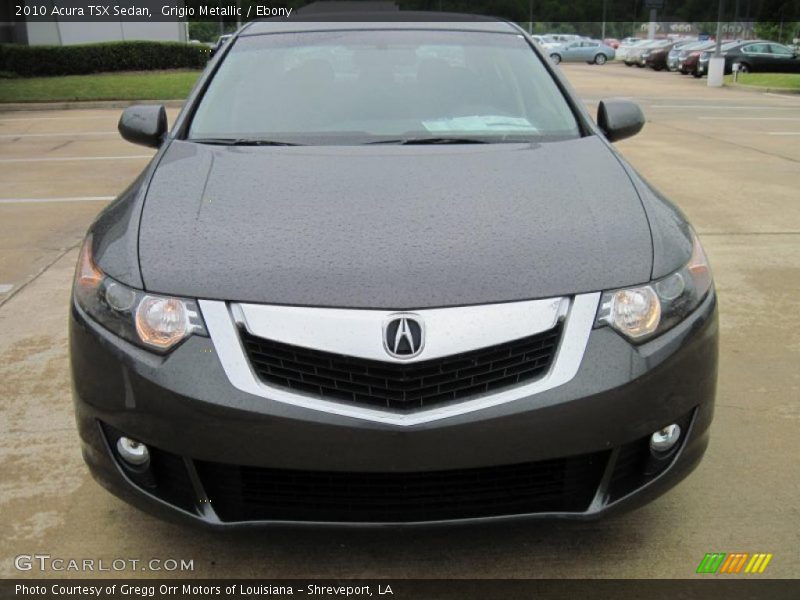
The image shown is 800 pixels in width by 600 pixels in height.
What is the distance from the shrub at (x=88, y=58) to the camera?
2369 centimetres

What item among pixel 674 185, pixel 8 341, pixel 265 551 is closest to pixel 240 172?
pixel 265 551

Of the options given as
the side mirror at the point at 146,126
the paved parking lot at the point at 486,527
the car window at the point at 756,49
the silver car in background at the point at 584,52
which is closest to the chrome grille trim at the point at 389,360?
the paved parking lot at the point at 486,527

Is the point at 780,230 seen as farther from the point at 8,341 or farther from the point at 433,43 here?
the point at 8,341

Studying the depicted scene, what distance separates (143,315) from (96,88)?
63.9 feet

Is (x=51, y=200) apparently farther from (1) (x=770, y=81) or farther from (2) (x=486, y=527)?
(1) (x=770, y=81)

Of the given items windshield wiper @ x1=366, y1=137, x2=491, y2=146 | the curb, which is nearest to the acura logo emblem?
windshield wiper @ x1=366, y1=137, x2=491, y2=146

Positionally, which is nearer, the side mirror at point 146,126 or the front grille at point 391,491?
the front grille at point 391,491

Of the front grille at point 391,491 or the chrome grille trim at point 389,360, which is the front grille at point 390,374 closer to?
the chrome grille trim at point 389,360

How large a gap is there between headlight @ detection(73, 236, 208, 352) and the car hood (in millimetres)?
45

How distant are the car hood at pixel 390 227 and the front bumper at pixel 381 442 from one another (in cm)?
23

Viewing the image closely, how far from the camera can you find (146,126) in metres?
3.54

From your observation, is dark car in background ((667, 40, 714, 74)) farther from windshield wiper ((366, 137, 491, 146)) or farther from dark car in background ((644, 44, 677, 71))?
windshield wiper ((366, 137, 491, 146))

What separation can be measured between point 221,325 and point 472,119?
1.66 m

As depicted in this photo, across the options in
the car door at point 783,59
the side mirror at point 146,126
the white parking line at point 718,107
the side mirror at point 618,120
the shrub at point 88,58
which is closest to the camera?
the side mirror at point 146,126
